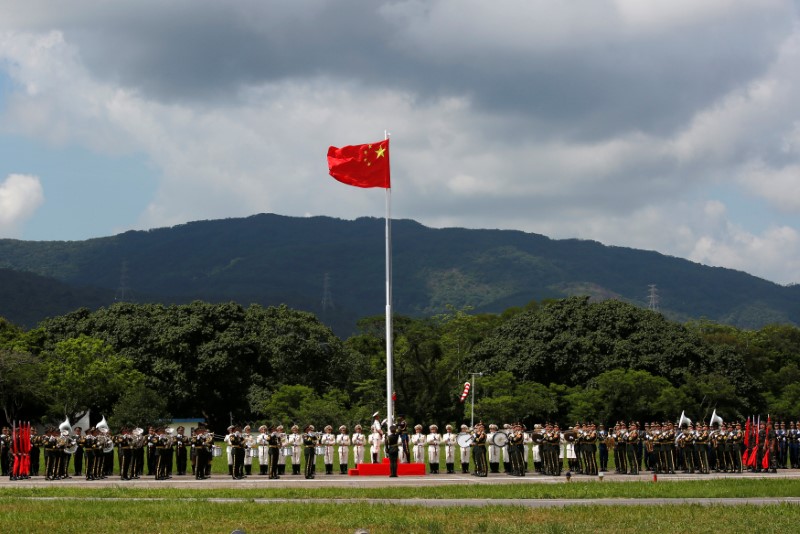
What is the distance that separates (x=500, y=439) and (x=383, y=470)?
4.50 metres

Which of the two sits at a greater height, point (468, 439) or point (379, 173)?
point (379, 173)

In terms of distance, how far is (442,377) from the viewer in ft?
280

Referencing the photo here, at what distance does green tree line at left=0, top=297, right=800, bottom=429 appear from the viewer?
70.9 metres

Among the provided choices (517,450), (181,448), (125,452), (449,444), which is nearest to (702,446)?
(517,450)

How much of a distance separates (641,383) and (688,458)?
30426mm

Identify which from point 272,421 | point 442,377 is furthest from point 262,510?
point 442,377

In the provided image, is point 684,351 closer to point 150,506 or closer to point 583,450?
point 583,450

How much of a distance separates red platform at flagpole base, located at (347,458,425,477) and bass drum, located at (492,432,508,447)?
9.32 feet

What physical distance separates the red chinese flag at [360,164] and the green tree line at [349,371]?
33.6m

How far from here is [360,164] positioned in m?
37.3

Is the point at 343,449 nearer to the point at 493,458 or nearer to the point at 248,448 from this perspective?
the point at 248,448

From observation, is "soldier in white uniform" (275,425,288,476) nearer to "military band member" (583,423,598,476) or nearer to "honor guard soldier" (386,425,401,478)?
"honor guard soldier" (386,425,401,478)

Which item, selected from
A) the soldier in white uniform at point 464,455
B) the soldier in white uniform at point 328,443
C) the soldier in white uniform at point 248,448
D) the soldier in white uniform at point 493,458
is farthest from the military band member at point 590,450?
the soldier in white uniform at point 248,448

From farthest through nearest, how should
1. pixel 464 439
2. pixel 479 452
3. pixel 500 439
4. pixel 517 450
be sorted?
pixel 464 439
pixel 500 439
pixel 517 450
pixel 479 452
